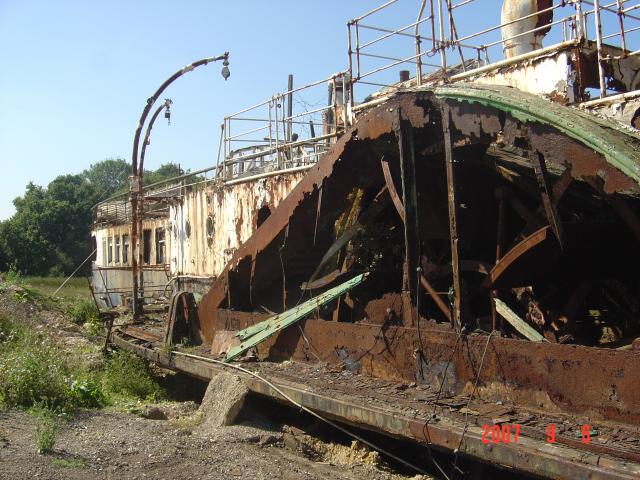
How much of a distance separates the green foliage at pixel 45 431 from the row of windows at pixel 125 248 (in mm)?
17297

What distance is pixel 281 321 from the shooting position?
7340 millimetres

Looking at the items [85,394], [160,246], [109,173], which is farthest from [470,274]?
[109,173]

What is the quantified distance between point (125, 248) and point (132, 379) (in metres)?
21.4

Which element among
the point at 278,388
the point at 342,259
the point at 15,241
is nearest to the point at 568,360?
the point at 278,388

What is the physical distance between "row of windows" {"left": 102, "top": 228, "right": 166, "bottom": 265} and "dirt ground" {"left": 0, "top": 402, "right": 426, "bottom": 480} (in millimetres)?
17686

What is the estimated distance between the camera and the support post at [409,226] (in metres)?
5.91

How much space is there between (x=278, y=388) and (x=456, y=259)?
92.9 inches

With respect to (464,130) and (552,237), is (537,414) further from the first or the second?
(464,130)

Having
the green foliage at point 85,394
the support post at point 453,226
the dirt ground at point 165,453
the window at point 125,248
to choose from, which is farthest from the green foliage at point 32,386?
the window at point 125,248

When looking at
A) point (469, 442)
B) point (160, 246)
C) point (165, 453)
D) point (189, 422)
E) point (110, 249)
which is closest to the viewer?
point (469, 442)

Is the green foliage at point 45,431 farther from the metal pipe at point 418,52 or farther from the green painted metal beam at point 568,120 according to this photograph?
the metal pipe at point 418,52

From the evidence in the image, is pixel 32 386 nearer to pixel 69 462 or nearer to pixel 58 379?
pixel 58 379

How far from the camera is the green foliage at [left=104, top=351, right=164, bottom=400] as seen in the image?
9898mm

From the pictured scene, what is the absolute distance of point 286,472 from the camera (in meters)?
5.39
